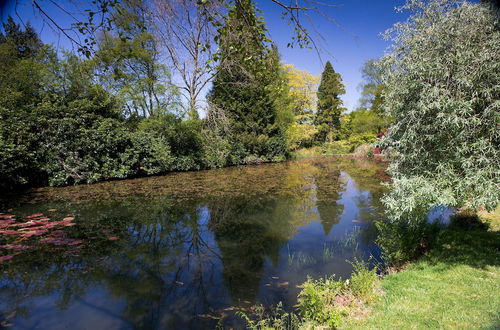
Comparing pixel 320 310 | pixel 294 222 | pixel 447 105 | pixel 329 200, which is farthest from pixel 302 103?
pixel 320 310

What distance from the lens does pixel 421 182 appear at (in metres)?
4.43

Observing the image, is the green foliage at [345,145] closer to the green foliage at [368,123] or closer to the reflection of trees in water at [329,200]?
the green foliage at [368,123]

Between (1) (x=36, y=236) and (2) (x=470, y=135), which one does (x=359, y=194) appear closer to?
(2) (x=470, y=135)

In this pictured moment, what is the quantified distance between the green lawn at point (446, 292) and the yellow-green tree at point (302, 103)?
29.1 m

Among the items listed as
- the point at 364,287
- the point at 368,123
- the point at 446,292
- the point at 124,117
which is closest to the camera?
the point at 446,292

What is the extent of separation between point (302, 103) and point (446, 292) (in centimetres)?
3611

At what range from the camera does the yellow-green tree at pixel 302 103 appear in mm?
34959

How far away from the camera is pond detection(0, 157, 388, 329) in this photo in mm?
4066

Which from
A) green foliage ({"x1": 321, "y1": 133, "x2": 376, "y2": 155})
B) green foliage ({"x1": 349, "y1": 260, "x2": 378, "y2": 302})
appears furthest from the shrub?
green foliage ({"x1": 321, "y1": 133, "x2": 376, "y2": 155})

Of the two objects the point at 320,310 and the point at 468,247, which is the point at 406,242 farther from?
the point at 320,310

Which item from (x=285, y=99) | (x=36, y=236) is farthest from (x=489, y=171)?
(x=285, y=99)

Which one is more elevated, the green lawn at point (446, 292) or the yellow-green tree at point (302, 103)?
the yellow-green tree at point (302, 103)

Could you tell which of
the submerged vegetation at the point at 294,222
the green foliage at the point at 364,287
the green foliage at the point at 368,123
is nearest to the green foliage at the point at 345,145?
the green foliage at the point at 368,123

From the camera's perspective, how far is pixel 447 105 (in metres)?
4.00
